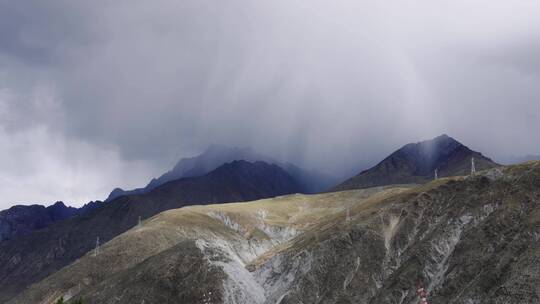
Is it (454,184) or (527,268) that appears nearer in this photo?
(527,268)

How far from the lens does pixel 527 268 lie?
94.9m

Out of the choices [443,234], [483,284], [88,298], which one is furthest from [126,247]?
[483,284]

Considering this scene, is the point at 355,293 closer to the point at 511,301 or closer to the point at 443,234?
the point at 443,234

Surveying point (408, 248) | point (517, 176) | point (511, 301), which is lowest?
point (511, 301)

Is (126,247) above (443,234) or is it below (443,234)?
above

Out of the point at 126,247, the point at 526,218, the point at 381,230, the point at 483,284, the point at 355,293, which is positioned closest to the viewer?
the point at 483,284

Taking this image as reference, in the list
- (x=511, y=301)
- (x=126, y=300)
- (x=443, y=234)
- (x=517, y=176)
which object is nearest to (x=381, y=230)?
(x=443, y=234)

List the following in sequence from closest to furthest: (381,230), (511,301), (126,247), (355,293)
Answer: (511,301)
(355,293)
(381,230)
(126,247)

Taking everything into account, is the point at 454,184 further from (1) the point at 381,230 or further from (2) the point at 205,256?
(2) the point at 205,256

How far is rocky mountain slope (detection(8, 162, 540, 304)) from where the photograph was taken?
10794cm

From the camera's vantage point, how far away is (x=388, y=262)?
13688 centimetres

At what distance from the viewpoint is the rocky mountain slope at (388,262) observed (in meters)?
108

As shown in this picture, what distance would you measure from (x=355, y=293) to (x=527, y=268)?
144ft

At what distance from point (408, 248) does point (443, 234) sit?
11.1 meters
